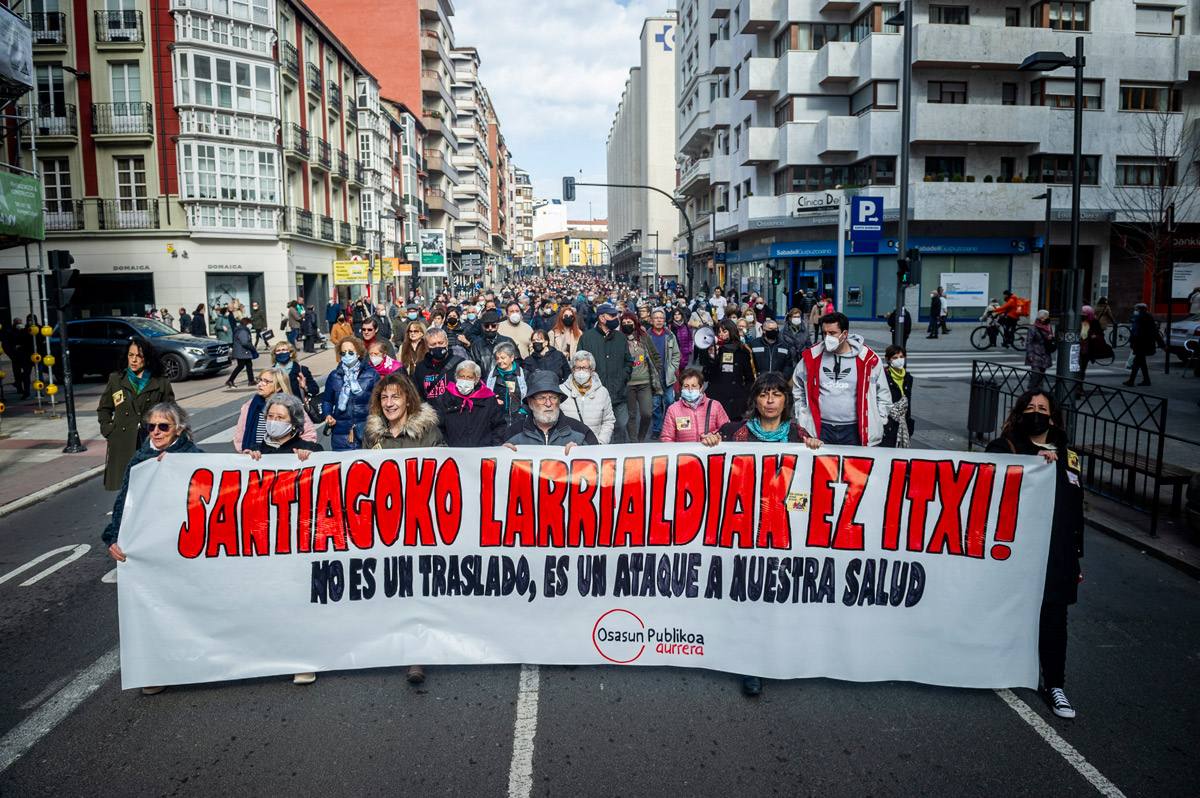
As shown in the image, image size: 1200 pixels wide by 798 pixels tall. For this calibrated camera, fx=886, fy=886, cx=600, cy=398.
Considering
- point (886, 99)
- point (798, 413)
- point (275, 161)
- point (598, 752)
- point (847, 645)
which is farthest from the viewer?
point (886, 99)

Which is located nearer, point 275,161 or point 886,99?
point 275,161

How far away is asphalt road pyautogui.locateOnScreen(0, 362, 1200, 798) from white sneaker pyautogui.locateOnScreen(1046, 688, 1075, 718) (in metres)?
0.07

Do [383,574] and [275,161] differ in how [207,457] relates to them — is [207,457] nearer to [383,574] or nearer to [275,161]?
[383,574]

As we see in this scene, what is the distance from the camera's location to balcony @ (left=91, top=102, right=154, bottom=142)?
33281mm

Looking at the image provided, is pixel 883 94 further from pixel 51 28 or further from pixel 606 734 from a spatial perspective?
pixel 606 734

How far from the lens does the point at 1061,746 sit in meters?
4.37

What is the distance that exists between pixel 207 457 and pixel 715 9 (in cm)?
5166

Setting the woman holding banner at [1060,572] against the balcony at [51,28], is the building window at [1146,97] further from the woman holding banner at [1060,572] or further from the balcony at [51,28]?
the balcony at [51,28]

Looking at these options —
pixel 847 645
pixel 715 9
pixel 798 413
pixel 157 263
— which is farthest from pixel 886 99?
pixel 847 645

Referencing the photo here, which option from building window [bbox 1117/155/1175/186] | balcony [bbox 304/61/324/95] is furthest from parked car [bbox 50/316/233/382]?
building window [bbox 1117/155/1175/186]

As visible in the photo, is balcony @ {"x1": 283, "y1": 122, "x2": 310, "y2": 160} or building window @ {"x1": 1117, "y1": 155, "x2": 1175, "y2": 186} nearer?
balcony @ {"x1": 283, "y1": 122, "x2": 310, "y2": 160}

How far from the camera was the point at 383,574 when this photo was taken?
5051 millimetres

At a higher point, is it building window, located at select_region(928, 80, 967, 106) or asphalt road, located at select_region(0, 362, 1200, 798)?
building window, located at select_region(928, 80, 967, 106)

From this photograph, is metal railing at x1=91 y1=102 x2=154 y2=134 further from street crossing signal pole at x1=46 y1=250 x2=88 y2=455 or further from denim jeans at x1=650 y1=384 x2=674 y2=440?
denim jeans at x1=650 y1=384 x2=674 y2=440
